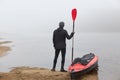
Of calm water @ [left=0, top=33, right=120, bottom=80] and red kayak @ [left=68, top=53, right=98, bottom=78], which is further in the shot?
calm water @ [left=0, top=33, right=120, bottom=80]

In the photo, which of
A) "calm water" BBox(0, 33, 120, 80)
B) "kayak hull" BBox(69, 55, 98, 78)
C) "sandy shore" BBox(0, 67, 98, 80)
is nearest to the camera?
"kayak hull" BBox(69, 55, 98, 78)

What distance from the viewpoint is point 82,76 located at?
1491 cm

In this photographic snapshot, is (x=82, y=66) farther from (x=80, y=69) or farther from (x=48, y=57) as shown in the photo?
(x=48, y=57)

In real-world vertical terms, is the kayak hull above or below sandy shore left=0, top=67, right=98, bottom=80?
above

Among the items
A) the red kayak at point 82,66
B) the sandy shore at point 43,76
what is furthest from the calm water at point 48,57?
the sandy shore at point 43,76

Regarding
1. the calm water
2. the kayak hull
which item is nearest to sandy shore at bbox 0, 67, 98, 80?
the kayak hull

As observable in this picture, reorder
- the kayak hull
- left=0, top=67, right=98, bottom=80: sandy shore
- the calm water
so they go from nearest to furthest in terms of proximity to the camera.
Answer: the kayak hull → left=0, top=67, right=98, bottom=80: sandy shore → the calm water

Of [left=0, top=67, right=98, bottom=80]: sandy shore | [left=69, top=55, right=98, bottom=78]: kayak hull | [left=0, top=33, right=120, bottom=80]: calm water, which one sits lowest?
[left=0, top=33, right=120, bottom=80]: calm water

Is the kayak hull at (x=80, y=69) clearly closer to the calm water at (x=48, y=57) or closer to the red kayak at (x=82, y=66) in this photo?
the red kayak at (x=82, y=66)

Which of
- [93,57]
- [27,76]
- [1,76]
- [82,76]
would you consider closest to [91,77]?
[82,76]

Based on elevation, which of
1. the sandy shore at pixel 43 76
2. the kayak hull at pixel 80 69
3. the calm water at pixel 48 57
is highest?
the kayak hull at pixel 80 69

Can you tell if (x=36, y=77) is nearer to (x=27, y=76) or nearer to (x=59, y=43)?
(x=27, y=76)

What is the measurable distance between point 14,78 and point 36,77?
919 mm

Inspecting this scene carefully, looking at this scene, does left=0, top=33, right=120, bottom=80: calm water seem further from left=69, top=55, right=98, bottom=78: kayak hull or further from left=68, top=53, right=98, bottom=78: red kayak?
left=69, top=55, right=98, bottom=78: kayak hull
